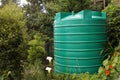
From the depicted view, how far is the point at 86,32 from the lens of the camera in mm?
4293

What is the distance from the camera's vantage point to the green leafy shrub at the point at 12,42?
162 inches

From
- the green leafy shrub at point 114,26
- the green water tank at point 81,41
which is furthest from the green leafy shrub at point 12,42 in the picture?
the green leafy shrub at point 114,26

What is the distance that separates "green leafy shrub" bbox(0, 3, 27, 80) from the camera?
4109 mm

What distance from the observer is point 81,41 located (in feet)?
14.1

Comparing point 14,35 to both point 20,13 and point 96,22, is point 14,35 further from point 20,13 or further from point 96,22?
point 96,22

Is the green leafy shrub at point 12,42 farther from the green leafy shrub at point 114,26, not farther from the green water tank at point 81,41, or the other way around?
the green leafy shrub at point 114,26

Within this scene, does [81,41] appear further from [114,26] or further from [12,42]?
[114,26]

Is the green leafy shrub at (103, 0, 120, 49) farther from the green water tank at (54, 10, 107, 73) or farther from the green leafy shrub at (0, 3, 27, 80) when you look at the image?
the green leafy shrub at (0, 3, 27, 80)

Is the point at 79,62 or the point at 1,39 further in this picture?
the point at 79,62

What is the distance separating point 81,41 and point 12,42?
4.68 ft

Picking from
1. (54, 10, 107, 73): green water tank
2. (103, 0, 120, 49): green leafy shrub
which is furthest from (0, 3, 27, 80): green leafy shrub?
(103, 0, 120, 49): green leafy shrub

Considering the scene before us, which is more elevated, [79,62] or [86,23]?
[86,23]

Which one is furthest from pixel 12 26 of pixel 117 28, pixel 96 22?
pixel 117 28

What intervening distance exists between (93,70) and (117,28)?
152 centimetres
